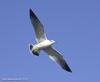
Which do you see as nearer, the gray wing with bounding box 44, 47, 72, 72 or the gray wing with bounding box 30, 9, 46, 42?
the gray wing with bounding box 30, 9, 46, 42

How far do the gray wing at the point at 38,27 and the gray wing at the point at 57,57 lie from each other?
830mm

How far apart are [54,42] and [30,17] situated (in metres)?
1.81

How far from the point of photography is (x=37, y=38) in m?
18.3

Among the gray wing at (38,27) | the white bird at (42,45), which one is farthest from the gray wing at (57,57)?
the gray wing at (38,27)

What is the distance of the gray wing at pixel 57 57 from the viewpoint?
751 inches

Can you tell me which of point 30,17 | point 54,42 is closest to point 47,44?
point 54,42

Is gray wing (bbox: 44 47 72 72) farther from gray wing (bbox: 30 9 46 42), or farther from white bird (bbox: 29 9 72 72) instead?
gray wing (bbox: 30 9 46 42)

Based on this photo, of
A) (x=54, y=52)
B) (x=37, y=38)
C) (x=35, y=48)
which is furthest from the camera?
(x=54, y=52)

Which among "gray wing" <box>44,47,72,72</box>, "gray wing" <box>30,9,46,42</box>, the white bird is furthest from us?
"gray wing" <box>44,47,72,72</box>

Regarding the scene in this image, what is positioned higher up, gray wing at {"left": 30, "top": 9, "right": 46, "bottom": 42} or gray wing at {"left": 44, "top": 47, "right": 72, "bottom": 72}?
gray wing at {"left": 30, "top": 9, "right": 46, "bottom": 42}

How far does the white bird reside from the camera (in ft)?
56.5

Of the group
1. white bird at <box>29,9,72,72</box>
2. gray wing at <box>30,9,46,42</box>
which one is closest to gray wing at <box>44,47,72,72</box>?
white bird at <box>29,9,72,72</box>

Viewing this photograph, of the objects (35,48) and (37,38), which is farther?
(37,38)

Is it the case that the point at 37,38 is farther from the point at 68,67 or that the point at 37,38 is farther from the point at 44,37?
the point at 68,67
